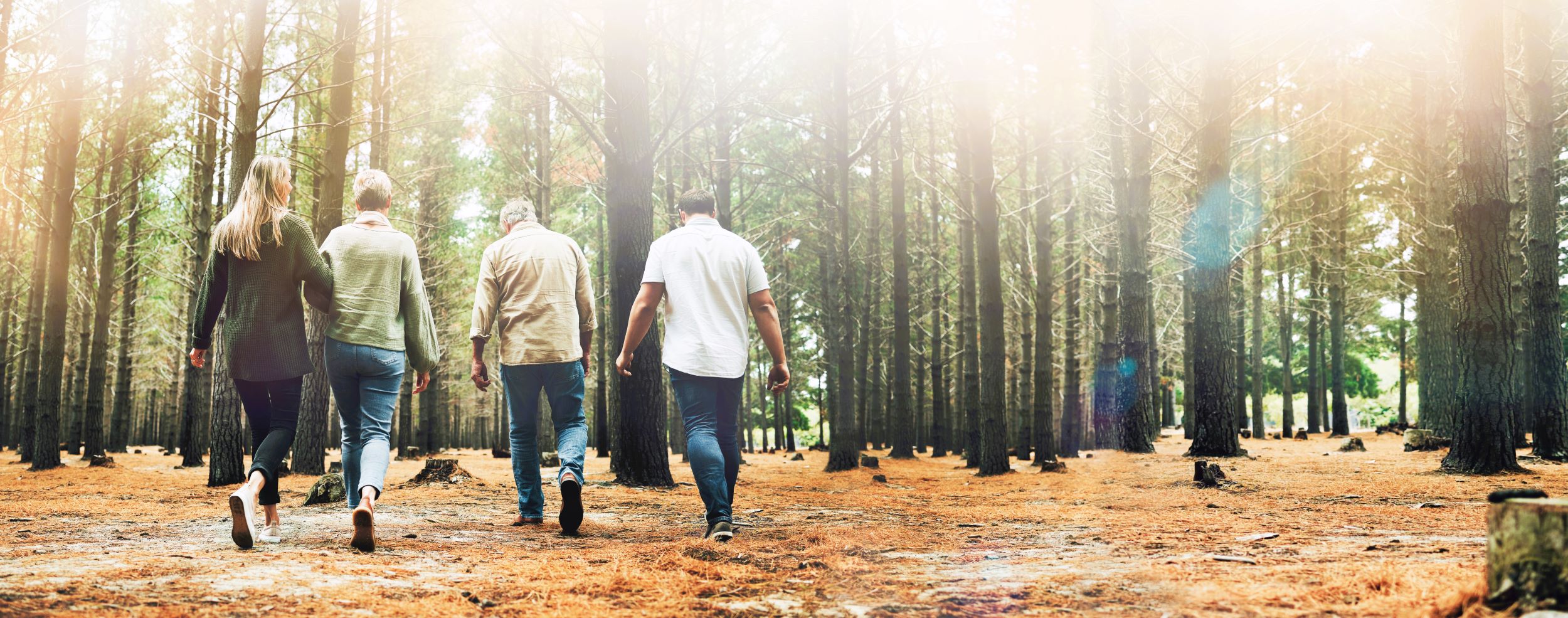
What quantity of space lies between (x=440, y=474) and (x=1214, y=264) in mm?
10101

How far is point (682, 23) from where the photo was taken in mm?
12648

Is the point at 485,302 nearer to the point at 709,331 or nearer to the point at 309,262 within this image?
the point at 309,262

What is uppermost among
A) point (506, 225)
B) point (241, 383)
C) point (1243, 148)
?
point (1243, 148)

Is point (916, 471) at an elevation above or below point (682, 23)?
below

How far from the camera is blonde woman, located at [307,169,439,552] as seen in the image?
14.9 feet

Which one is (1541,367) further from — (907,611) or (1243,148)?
(907,611)

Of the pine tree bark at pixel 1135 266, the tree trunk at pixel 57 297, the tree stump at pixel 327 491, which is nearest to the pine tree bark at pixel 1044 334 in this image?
the pine tree bark at pixel 1135 266

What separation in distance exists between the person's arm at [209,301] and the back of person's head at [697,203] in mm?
2341

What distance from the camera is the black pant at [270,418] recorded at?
433 cm

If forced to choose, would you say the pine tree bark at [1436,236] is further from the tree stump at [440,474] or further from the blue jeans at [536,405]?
the tree stump at [440,474]

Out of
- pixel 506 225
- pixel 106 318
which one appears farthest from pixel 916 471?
pixel 106 318

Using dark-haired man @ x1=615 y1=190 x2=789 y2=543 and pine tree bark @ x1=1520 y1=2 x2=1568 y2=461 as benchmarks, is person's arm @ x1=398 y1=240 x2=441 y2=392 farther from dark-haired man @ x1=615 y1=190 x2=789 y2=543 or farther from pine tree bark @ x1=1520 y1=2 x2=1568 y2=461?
pine tree bark @ x1=1520 y1=2 x2=1568 y2=461

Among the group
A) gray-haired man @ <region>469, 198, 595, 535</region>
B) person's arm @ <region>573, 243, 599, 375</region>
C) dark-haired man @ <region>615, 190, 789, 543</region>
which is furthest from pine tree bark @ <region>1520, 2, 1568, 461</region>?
gray-haired man @ <region>469, 198, 595, 535</region>

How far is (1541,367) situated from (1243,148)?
6.98 m
